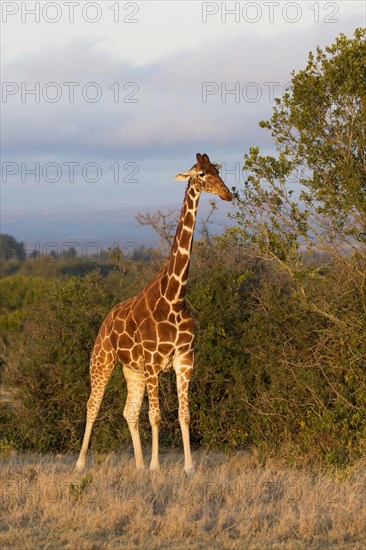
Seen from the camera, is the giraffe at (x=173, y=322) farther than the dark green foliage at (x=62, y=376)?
No

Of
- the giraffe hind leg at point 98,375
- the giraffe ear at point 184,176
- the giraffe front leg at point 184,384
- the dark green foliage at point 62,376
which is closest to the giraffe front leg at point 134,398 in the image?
the giraffe hind leg at point 98,375

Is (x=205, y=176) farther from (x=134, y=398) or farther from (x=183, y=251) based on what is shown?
(x=134, y=398)

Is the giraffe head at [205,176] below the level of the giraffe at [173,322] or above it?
above

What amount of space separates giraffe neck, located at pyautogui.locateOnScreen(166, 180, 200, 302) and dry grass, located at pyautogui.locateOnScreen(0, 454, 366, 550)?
215 cm

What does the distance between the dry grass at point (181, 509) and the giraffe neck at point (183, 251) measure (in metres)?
2.15

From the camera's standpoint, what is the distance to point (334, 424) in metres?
10.2

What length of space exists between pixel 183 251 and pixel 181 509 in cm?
365

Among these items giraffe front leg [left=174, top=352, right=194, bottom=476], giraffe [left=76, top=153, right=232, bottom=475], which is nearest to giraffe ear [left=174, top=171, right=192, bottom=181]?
giraffe [left=76, top=153, right=232, bottom=475]

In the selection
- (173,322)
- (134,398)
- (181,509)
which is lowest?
(181,509)

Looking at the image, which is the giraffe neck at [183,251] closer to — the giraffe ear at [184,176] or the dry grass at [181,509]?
the giraffe ear at [184,176]

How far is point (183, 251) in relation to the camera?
10219 millimetres

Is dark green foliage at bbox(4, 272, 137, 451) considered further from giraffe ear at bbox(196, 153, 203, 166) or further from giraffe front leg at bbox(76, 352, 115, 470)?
giraffe ear at bbox(196, 153, 203, 166)

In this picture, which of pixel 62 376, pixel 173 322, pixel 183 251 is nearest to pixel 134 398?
pixel 173 322

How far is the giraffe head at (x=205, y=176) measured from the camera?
9.84 meters
